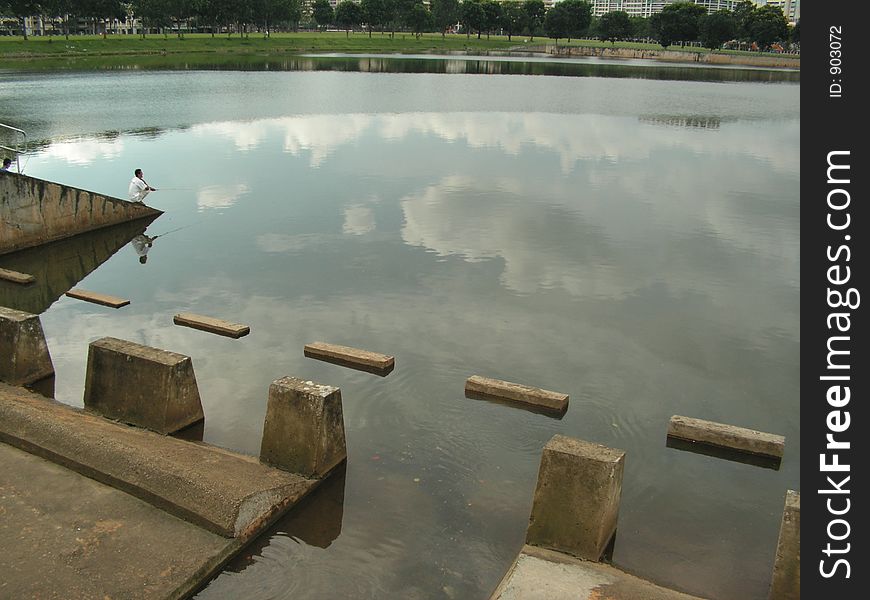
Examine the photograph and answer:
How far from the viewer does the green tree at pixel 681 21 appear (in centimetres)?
15250

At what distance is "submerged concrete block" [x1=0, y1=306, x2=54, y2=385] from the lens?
1159 cm

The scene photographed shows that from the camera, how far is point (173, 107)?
50.1m

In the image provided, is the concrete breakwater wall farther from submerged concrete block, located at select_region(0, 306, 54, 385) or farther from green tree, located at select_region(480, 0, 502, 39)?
submerged concrete block, located at select_region(0, 306, 54, 385)

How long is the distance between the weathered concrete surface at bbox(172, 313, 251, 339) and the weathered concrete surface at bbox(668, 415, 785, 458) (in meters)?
8.24

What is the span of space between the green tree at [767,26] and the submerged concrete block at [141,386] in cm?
15984

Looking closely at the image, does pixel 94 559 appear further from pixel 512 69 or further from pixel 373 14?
pixel 373 14

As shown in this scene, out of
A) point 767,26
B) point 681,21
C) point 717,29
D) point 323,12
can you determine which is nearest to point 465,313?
point 717,29

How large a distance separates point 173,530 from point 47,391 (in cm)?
573

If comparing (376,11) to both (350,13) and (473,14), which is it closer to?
(350,13)

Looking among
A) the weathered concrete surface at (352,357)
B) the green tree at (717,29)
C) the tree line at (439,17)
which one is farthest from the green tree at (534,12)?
the weathered concrete surface at (352,357)

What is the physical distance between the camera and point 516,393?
38.7 ft

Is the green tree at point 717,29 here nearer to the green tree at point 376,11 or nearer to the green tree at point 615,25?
the green tree at point 615,25

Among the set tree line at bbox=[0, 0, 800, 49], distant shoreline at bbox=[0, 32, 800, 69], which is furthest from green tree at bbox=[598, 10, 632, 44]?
distant shoreline at bbox=[0, 32, 800, 69]
